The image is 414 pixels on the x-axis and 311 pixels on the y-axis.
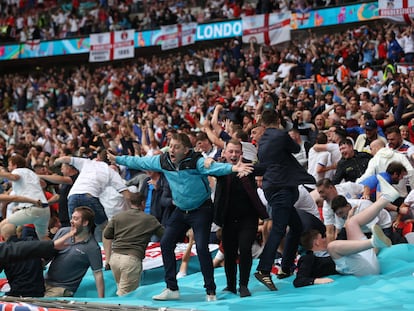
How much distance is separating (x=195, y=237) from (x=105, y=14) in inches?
900

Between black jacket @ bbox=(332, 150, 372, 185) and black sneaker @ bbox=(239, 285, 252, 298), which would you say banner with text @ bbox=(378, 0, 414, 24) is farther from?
black sneaker @ bbox=(239, 285, 252, 298)

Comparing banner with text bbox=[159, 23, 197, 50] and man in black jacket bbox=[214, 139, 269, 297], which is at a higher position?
banner with text bbox=[159, 23, 197, 50]

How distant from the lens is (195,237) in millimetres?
6902

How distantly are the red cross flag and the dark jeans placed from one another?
14.3 metres

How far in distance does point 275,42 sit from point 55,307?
54.9ft

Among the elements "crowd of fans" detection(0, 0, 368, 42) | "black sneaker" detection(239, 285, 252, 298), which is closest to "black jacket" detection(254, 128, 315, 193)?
"black sneaker" detection(239, 285, 252, 298)

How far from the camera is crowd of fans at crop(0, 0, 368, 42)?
24.4 meters

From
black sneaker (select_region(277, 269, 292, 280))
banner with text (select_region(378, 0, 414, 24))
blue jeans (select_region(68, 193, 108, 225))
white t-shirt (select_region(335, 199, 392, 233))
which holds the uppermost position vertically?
banner with text (select_region(378, 0, 414, 24))

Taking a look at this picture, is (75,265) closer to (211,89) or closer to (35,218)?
(35,218)

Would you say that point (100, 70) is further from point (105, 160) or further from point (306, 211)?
point (306, 211)

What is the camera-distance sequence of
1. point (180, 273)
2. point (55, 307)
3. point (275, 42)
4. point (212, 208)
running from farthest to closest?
point (275, 42), point (180, 273), point (212, 208), point (55, 307)

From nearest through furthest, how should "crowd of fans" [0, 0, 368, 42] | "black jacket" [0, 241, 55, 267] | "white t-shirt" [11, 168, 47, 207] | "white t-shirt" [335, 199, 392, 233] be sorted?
1. "black jacket" [0, 241, 55, 267]
2. "white t-shirt" [335, 199, 392, 233]
3. "white t-shirt" [11, 168, 47, 207]
4. "crowd of fans" [0, 0, 368, 42]

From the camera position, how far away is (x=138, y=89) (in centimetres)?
2353

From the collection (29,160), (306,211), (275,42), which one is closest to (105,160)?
(306,211)
